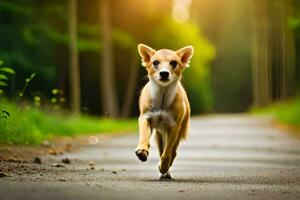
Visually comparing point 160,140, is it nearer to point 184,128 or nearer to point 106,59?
point 184,128

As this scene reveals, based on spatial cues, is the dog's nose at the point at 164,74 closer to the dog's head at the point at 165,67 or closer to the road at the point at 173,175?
the dog's head at the point at 165,67

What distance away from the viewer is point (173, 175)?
1260 centimetres

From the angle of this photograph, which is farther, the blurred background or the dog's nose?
the blurred background

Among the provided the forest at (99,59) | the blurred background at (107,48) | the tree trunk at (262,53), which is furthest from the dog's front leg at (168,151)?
the tree trunk at (262,53)

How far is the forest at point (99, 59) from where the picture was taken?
27000mm

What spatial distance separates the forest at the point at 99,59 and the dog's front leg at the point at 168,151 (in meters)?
4.87

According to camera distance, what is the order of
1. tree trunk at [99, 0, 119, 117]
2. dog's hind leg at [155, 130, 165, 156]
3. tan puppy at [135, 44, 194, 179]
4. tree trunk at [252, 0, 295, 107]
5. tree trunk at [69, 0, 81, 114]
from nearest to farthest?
tan puppy at [135, 44, 194, 179], dog's hind leg at [155, 130, 165, 156], tree trunk at [69, 0, 81, 114], tree trunk at [99, 0, 119, 117], tree trunk at [252, 0, 295, 107]

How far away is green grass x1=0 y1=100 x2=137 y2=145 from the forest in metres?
0.04

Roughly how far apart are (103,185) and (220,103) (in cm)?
9323

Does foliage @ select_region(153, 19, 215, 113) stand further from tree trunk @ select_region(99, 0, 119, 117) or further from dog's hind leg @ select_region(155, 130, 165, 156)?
dog's hind leg @ select_region(155, 130, 165, 156)

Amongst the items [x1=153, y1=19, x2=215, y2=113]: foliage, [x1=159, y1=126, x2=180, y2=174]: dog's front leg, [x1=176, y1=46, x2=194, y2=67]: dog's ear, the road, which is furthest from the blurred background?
[x1=159, y1=126, x2=180, y2=174]: dog's front leg

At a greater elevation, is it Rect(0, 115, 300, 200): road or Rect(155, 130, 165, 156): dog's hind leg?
Rect(155, 130, 165, 156): dog's hind leg

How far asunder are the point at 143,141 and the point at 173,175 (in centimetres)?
161

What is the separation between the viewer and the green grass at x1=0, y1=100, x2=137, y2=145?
16.8 metres
